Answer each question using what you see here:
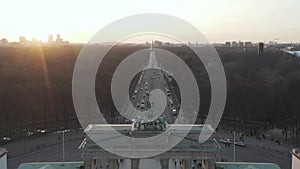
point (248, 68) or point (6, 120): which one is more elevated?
point (248, 68)

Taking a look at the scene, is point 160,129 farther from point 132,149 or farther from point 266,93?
point 266,93

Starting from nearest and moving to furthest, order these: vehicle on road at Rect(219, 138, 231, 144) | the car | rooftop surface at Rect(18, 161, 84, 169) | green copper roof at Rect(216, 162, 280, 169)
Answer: rooftop surface at Rect(18, 161, 84, 169) → green copper roof at Rect(216, 162, 280, 169) → the car → vehicle on road at Rect(219, 138, 231, 144)

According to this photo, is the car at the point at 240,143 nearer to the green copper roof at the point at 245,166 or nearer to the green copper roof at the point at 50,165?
the green copper roof at the point at 245,166

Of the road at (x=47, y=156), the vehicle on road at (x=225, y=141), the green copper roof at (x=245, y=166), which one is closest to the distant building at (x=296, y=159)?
the green copper roof at (x=245, y=166)

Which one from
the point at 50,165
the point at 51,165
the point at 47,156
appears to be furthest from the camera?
the point at 47,156

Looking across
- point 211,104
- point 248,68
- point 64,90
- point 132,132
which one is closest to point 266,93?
point 211,104

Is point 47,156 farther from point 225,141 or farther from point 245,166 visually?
point 245,166

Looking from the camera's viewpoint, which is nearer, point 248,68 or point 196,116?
point 196,116

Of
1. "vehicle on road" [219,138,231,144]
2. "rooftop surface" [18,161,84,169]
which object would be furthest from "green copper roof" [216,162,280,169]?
"vehicle on road" [219,138,231,144]

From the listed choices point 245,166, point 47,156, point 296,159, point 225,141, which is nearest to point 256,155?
point 225,141

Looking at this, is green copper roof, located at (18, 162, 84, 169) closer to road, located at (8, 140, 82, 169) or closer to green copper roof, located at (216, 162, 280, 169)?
road, located at (8, 140, 82, 169)

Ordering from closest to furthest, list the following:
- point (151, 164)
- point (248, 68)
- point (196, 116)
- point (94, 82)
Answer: point (151, 164)
point (196, 116)
point (94, 82)
point (248, 68)
